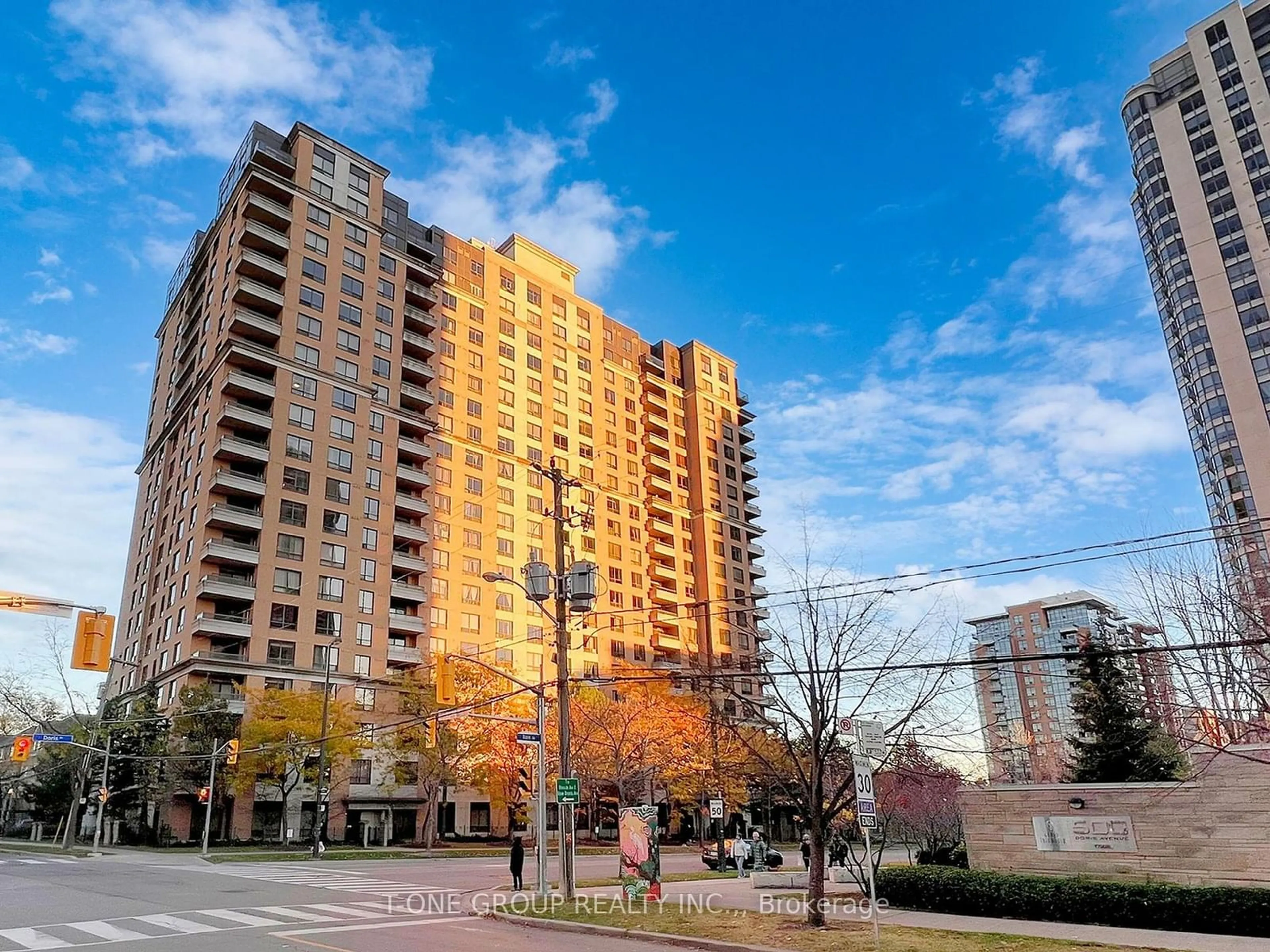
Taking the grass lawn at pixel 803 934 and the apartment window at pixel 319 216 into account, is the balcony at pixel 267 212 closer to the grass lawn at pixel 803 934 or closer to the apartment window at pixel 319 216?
the apartment window at pixel 319 216

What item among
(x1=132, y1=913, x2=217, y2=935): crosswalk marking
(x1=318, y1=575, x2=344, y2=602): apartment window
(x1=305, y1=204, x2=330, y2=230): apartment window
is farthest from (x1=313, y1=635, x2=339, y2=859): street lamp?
(x1=305, y1=204, x2=330, y2=230): apartment window

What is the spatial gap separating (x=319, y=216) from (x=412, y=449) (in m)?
20.3

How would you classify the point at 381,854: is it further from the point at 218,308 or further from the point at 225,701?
the point at 218,308

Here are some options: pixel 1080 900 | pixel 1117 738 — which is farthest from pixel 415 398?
pixel 1080 900

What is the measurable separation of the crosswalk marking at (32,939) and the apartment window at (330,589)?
1919 inches

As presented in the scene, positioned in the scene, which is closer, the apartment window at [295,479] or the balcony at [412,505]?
the apartment window at [295,479]

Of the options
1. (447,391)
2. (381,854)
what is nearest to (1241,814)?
(381,854)

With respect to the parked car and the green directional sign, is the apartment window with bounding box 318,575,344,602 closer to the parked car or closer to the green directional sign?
the parked car

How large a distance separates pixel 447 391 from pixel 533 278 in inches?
720

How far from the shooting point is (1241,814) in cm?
1748

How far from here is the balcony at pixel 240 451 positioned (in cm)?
6053

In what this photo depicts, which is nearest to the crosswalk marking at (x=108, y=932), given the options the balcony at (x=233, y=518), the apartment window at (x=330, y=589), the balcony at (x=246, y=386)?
the balcony at (x=233, y=518)

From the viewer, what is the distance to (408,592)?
67312 mm

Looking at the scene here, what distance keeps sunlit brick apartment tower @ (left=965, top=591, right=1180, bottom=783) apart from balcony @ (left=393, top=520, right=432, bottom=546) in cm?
4112
